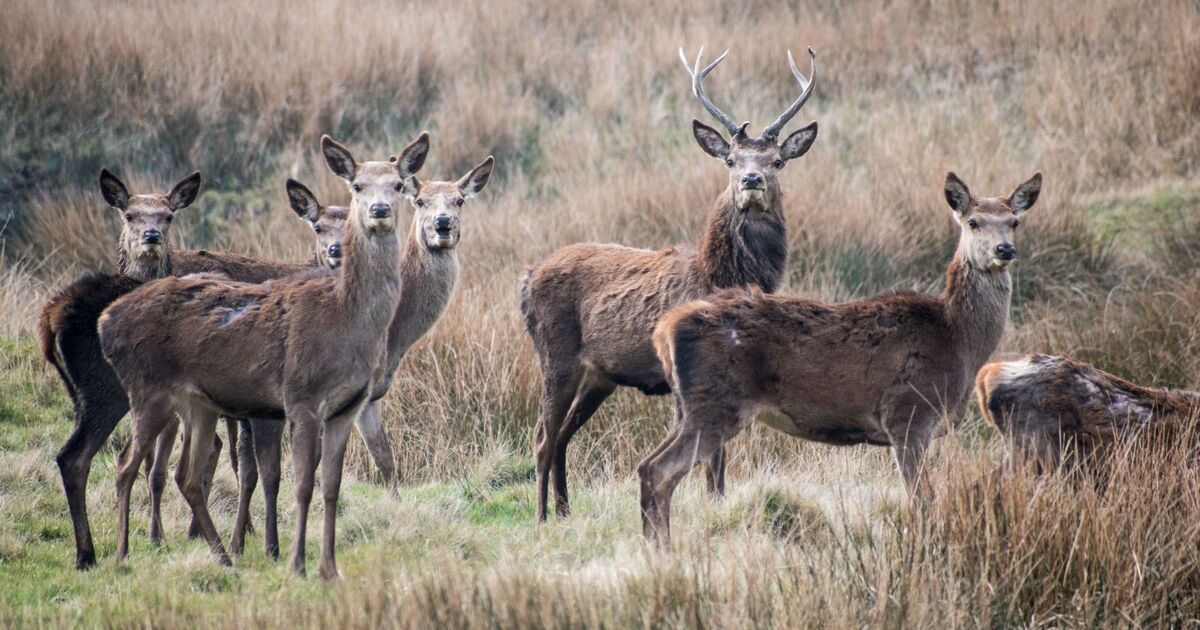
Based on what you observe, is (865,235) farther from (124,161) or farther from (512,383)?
(124,161)

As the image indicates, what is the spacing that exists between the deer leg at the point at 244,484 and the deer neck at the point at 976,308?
12.6ft

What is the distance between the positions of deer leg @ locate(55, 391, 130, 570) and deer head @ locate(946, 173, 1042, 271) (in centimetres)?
463

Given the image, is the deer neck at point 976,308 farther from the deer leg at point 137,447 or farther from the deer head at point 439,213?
the deer leg at point 137,447

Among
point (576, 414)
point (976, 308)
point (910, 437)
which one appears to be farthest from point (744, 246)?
point (910, 437)

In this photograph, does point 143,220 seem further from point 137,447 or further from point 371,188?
point 137,447

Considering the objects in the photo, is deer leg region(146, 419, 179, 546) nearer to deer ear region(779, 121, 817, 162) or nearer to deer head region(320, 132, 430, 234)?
deer head region(320, 132, 430, 234)

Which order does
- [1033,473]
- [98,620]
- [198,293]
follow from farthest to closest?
1. [198,293]
2. [1033,473]
3. [98,620]

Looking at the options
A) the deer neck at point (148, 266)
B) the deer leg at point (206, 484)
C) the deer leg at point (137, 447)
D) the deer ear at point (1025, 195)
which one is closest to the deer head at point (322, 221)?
→ the deer neck at point (148, 266)

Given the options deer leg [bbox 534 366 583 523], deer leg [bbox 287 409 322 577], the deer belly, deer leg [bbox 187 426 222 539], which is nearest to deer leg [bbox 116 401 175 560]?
deer leg [bbox 187 426 222 539]

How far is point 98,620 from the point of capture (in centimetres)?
615

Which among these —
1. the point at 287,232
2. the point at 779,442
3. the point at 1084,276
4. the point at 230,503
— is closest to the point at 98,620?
the point at 230,503

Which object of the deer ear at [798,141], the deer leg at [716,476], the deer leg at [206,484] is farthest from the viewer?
the deer ear at [798,141]

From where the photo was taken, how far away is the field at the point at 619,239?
20.0 ft

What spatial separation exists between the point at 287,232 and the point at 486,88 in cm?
422
